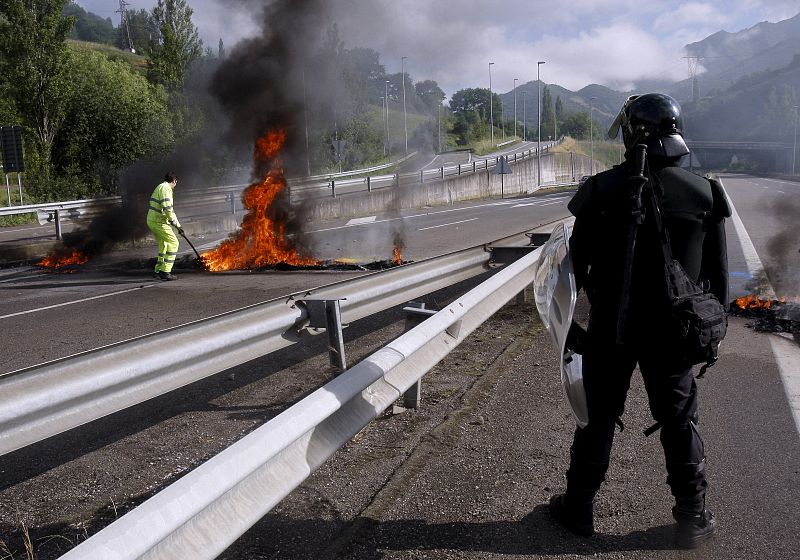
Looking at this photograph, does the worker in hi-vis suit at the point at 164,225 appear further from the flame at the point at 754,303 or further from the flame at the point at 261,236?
the flame at the point at 754,303

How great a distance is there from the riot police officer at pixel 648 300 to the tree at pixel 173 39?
1670 inches

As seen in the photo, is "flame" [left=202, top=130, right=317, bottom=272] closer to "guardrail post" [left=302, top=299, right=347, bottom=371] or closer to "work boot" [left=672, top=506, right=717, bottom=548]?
"guardrail post" [left=302, top=299, right=347, bottom=371]

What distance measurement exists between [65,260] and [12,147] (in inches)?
416

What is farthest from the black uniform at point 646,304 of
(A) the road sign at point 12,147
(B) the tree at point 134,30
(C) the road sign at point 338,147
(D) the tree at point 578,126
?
(D) the tree at point 578,126

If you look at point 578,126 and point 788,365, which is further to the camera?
point 578,126

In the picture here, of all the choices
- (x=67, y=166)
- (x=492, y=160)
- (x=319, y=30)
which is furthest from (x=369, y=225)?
(x=492, y=160)

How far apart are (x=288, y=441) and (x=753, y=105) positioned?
200 ft

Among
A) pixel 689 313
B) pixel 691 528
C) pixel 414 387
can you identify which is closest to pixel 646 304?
pixel 689 313

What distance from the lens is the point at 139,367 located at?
309cm

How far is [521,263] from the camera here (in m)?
6.56

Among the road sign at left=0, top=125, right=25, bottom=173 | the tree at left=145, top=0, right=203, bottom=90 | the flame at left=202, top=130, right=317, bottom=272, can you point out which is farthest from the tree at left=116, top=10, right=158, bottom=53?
the flame at left=202, top=130, right=317, bottom=272

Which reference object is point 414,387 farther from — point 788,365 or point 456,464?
point 788,365

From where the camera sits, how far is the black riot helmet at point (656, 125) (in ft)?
10.4

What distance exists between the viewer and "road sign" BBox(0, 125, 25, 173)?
74.9 ft
